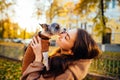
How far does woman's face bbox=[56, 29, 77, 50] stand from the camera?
0.91 metres

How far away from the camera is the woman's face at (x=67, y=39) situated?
0.91 m

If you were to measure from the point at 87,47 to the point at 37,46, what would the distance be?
0.14 meters

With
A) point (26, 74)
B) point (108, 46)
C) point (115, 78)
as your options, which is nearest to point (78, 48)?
point (26, 74)

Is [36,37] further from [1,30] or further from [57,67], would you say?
[1,30]

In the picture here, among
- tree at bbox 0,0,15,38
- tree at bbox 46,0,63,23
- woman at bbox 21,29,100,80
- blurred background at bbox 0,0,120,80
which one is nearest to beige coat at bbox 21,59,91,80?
woman at bbox 21,29,100,80

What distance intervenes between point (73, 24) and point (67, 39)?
1.52 m

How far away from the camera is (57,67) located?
35.4 inches

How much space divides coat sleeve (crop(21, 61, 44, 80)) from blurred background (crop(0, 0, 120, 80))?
49.0 inches

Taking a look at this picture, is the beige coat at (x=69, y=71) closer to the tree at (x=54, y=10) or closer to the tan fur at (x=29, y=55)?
the tan fur at (x=29, y=55)

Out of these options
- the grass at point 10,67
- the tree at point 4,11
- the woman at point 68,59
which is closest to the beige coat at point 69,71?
the woman at point 68,59

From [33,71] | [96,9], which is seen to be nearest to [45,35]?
[33,71]

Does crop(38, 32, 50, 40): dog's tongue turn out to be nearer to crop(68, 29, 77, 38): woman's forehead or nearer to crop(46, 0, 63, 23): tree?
crop(68, 29, 77, 38): woman's forehead

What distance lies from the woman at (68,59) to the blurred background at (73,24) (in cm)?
123

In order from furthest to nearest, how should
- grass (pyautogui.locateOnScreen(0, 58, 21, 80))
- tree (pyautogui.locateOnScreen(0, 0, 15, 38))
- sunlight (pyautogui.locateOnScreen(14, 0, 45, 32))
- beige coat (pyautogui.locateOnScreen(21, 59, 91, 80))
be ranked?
tree (pyautogui.locateOnScreen(0, 0, 15, 38)) < grass (pyautogui.locateOnScreen(0, 58, 21, 80)) < sunlight (pyautogui.locateOnScreen(14, 0, 45, 32)) < beige coat (pyautogui.locateOnScreen(21, 59, 91, 80))
